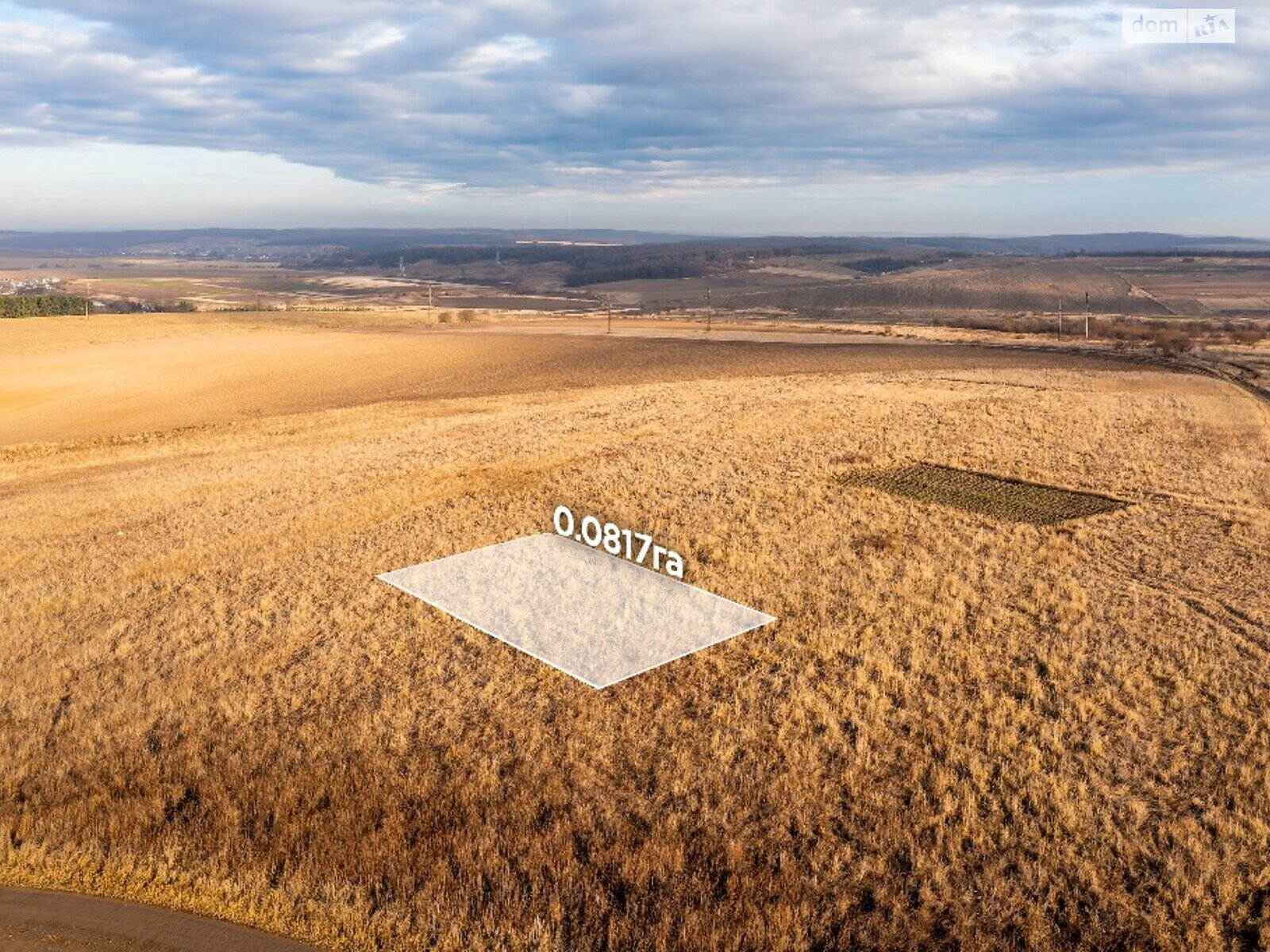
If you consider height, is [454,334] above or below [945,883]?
above

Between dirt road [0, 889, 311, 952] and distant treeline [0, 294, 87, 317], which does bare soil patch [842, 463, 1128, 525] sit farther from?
distant treeline [0, 294, 87, 317]

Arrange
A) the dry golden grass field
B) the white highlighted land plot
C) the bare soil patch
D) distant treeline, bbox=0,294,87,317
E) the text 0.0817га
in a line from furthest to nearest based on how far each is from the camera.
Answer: distant treeline, bbox=0,294,87,317 → the bare soil patch → the text 0.0817га → the white highlighted land plot → the dry golden grass field

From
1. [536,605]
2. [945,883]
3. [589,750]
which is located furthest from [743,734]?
[536,605]

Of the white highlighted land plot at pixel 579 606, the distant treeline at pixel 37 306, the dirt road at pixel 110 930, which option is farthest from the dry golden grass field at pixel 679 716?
the distant treeline at pixel 37 306

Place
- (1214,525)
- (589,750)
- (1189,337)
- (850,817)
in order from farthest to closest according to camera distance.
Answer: (1189,337) → (1214,525) → (589,750) → (850,817)

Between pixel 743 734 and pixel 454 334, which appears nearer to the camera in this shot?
pixel 743 734

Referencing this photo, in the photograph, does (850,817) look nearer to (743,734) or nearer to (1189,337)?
(743,734)

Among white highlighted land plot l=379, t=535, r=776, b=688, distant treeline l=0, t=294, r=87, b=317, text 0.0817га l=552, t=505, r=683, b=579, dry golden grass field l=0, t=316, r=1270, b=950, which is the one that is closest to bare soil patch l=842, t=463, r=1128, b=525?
dry golden grass field l=0, t=316, r=1270, b=950
